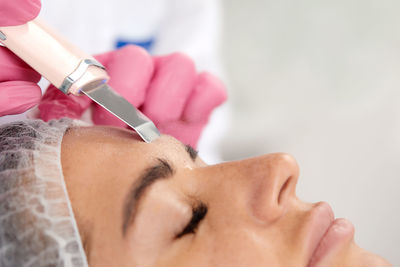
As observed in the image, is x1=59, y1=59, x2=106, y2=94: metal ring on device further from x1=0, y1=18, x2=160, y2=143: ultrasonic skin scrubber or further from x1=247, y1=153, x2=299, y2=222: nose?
x1=247, y1=153, x2=299, y2=222: nose

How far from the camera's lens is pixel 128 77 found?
1152mm

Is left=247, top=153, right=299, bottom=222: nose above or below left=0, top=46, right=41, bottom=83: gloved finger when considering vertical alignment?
above

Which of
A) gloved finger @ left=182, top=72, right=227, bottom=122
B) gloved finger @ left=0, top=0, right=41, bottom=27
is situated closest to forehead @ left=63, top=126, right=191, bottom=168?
gloved finger @ left=0, top=0, right=41, bottom=27

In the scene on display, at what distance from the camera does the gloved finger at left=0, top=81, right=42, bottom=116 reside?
34.5 inches

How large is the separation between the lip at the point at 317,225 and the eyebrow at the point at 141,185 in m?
0.26

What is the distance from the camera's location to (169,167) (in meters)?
0.75

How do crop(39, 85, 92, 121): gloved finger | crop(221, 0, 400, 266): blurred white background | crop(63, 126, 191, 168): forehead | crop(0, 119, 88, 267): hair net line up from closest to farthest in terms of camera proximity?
crop(0, 119, 88, 267): hair net, crop(63, 126, 191, 168): forehead, crop(39, 85, 92, 121): gloved finger, crop(221, 0, 400, 266): blurred white background

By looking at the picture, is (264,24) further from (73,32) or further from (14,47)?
(14,47)

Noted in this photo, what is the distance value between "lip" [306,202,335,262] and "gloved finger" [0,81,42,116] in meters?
0.64

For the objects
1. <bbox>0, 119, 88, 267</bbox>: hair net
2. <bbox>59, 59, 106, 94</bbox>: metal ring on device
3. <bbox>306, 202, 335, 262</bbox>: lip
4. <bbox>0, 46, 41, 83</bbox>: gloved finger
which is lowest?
<bbox>0, 119, 88, 267</bbox>: hair net

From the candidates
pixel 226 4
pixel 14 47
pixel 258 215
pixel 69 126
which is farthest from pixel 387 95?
pixel 14 47

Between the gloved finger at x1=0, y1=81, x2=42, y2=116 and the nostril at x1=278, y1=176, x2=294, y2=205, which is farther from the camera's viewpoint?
the gloved finger at x1=0, y1=81, x2=42, y2=116

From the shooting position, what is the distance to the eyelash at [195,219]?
728mm

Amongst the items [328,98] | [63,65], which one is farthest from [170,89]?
[328,98]
